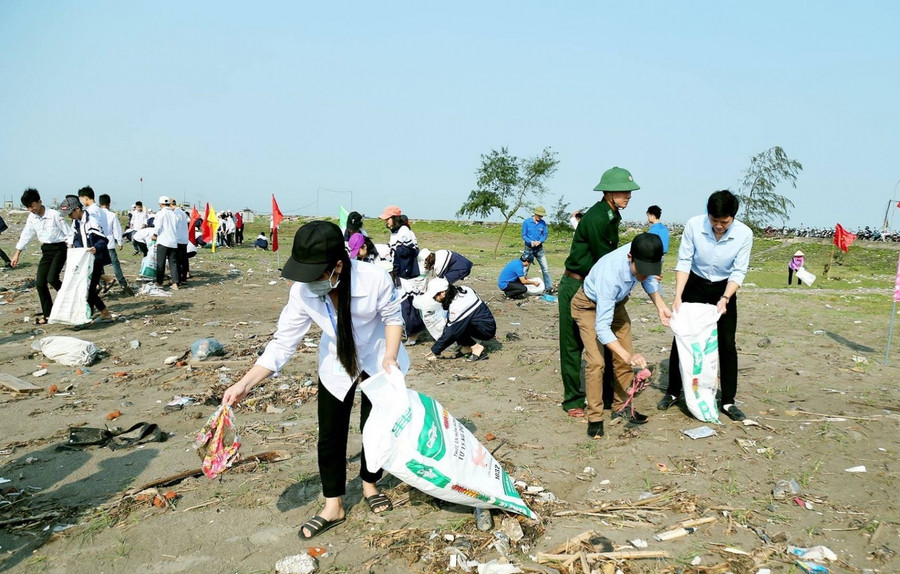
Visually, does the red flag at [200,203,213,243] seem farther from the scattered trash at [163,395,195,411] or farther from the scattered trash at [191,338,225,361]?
the scattered trash at [163,395,195,411]

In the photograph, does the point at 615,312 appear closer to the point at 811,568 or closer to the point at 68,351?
the point at 811,568

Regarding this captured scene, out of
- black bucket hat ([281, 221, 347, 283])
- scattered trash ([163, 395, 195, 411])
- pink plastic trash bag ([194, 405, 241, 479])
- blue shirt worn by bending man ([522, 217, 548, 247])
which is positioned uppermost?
blue shirt worn by bending man ([522, 217, 548, 247])

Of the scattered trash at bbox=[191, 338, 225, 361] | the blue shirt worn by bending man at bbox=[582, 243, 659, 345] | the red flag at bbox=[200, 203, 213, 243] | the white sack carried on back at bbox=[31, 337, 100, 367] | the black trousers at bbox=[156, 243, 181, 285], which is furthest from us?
the red flag at bbox=[200, 203, 213, 243]

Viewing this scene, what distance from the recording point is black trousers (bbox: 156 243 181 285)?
11.4 m

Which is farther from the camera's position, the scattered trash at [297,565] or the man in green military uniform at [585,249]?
the man in green military uniform at [585,249]

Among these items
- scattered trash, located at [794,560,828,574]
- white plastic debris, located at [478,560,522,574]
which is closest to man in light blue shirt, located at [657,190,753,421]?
scattered trash, located at [794,560,828,574]

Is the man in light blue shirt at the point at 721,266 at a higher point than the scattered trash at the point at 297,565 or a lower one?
higher

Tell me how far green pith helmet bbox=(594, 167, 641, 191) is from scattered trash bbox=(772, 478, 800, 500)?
7.09 ft

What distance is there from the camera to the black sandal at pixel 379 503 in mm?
3375

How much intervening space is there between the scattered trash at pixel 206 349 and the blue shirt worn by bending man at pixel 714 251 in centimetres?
515

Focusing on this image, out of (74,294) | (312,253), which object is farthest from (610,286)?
(74,294)

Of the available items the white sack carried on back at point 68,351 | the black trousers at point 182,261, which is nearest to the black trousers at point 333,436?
the white sack carried on back at point 68,351

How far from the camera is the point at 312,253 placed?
2.66 meters

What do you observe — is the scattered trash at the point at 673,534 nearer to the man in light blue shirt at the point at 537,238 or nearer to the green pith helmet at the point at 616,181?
the green pith helmet at the point at 616,181
